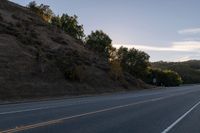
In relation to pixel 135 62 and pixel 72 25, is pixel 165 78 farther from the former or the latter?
pixel 72 25

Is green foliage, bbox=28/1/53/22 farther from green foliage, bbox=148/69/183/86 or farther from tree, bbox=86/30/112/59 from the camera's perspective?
green foliage, bbox=148/69/183/86

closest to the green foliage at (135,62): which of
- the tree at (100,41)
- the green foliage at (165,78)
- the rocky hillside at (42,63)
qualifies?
Result: the tree at (100,41)

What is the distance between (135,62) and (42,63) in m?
68.2

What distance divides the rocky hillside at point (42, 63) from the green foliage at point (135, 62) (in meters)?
34.9

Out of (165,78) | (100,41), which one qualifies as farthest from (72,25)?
(165,78)

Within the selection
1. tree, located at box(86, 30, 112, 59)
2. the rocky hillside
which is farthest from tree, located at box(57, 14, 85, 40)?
the rocky hillside

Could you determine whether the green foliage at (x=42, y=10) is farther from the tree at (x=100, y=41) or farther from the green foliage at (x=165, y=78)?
the green foliage at (x=165, y=78)

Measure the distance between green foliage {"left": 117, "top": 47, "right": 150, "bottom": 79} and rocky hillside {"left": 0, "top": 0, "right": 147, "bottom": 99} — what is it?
3492cm

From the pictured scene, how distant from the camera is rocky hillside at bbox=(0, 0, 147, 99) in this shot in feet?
166

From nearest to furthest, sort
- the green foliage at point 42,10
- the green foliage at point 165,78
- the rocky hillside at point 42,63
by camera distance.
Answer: the rocky hillside at point 42,63
the green foliage at point 42,10
the green foliage at point 165,78

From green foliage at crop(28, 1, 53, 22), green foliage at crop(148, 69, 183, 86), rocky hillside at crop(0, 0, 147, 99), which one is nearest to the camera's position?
rocky hillside at crop(0, 0, 147, 99)

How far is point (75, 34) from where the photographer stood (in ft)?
390

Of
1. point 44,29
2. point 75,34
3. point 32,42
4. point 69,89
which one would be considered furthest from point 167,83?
point 69,89

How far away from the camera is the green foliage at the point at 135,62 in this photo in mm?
124875
